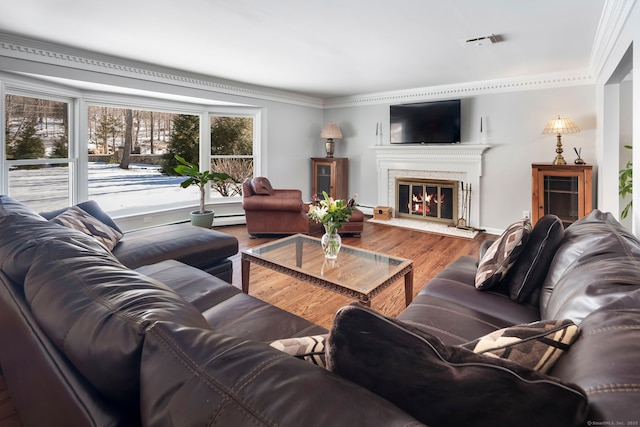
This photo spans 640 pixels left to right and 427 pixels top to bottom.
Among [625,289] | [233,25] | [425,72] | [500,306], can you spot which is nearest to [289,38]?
[233,25]

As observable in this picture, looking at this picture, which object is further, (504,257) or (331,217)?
(331,217)

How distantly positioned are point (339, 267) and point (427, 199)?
3.73 m

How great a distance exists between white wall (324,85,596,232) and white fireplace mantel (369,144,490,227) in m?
0.13

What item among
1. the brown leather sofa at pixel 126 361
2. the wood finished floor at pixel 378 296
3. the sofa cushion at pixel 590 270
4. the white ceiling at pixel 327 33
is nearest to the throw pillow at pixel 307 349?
the brown leather sofa at pixel 126 361

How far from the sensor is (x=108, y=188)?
15.2 feet

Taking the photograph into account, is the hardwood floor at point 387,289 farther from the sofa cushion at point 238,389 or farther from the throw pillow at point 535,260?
the sofa cushion at point 238,389

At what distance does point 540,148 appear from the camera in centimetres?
467

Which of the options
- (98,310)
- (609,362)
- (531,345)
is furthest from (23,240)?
(609,362)

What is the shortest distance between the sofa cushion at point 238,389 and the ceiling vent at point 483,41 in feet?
11.6

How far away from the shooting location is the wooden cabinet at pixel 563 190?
3939mm

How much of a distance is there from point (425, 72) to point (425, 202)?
7.11 feet

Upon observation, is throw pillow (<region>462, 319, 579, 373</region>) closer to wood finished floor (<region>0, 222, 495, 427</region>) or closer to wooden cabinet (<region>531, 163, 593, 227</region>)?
wood finished floor (<region>0, 222, 495, 427</region>)

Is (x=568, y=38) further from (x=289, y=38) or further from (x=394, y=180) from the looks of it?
(x=394, y=180)

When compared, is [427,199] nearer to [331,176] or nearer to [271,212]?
[331,176]
